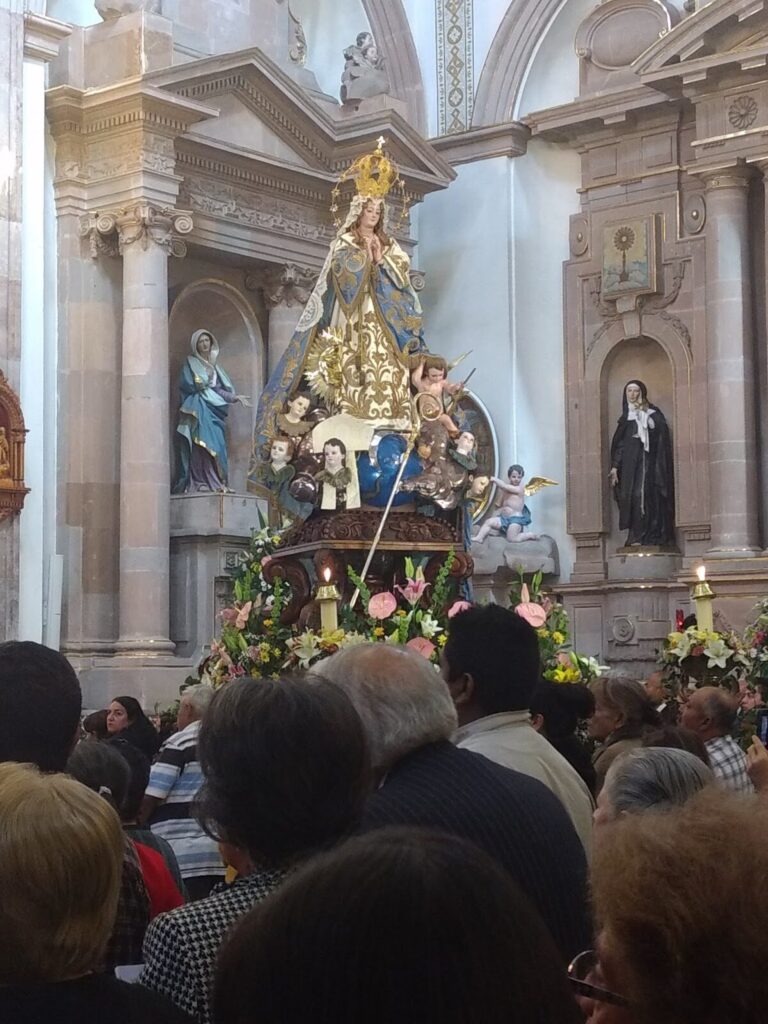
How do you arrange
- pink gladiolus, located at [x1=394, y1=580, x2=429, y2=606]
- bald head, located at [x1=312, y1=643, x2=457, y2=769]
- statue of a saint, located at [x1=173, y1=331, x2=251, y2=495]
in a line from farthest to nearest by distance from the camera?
1. statue of a saint, located at [x1=173, y1=331, x2=251, y2=495]
2. pink gladiolus, located at [x1=394, y1=580, x2=429, y2=606]
3. bald head, located at [x1=312, y1=643, x2=457, y2=769]

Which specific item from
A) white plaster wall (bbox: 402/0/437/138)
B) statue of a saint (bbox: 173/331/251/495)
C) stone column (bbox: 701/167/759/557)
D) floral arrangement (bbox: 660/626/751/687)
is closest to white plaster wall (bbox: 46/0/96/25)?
statue of a saint (bbox: 173/331/251/495)

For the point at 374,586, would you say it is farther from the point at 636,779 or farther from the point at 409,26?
the point at 409,26

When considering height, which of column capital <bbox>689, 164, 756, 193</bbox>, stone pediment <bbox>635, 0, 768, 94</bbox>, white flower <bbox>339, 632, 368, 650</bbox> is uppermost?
stone pediment <bbox>635, 0, 768, 94</bbox>

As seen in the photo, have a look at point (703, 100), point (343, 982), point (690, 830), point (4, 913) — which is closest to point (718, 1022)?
point (690, 830)

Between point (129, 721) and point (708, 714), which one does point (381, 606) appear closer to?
point (129, 721)

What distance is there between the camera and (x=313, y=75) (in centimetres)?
1858

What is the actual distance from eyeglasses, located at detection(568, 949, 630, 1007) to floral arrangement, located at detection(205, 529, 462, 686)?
5.99m

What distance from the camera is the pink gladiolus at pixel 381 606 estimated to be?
8.22 meters

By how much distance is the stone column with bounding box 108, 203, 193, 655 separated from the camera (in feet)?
49.9

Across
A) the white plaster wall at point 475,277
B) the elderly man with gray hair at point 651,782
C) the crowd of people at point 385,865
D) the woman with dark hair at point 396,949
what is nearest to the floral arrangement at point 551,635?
the crowd of people at point 385,865

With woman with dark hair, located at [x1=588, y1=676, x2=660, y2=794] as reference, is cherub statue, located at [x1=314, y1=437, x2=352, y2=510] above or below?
above

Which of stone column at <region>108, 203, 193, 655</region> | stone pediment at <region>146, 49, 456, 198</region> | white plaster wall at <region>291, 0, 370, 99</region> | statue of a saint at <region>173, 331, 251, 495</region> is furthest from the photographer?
white plaster wall at <region>291, 0, 370, 99</region>

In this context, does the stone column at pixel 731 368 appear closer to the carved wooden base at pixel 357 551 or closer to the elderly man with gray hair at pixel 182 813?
the carved wooden base at pixel 357 551

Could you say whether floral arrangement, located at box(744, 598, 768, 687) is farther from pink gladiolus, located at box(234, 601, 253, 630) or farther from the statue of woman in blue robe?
pink gladiolus, located at box(234, 601, 253, 630)
